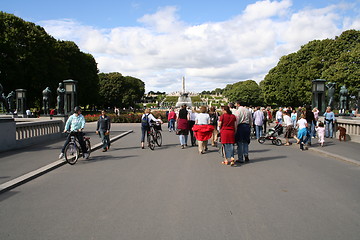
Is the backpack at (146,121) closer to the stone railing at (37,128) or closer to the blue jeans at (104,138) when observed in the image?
the blue jeans at (104,138)

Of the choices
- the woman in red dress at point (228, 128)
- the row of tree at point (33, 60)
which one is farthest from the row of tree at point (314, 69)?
the woman in red dress at point (228, 128)

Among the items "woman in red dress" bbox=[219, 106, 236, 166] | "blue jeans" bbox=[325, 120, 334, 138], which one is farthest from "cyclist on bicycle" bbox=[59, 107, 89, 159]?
"blue jeans" bbox=[325, 120, 334, 138]

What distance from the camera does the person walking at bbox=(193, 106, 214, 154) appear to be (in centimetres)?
1183

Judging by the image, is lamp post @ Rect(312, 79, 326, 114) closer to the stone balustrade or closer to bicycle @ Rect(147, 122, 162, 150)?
the stone balustrade

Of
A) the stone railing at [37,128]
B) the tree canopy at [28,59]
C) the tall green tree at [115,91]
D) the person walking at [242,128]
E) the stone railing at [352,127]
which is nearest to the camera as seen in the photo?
the person walking at [242,128]

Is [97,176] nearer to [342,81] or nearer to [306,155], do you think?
[306,155]

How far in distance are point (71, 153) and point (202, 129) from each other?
4.56m

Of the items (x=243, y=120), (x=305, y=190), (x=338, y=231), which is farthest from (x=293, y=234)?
(x=243, y=120)

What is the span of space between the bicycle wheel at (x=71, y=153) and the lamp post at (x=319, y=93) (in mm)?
15187

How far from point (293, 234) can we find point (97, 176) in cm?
494

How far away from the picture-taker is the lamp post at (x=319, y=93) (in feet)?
65.3

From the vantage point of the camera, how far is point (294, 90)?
188 feet

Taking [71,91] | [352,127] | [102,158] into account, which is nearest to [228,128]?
[102,158]

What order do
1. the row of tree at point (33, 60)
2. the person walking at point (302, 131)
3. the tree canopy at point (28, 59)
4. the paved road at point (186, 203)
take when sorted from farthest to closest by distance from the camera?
1. the row of tree at point (33, 60)
2. the tree canopy at point (28, 59)
3. the person walking at point (302, 131)
4. the paved road at point (186, 203)
